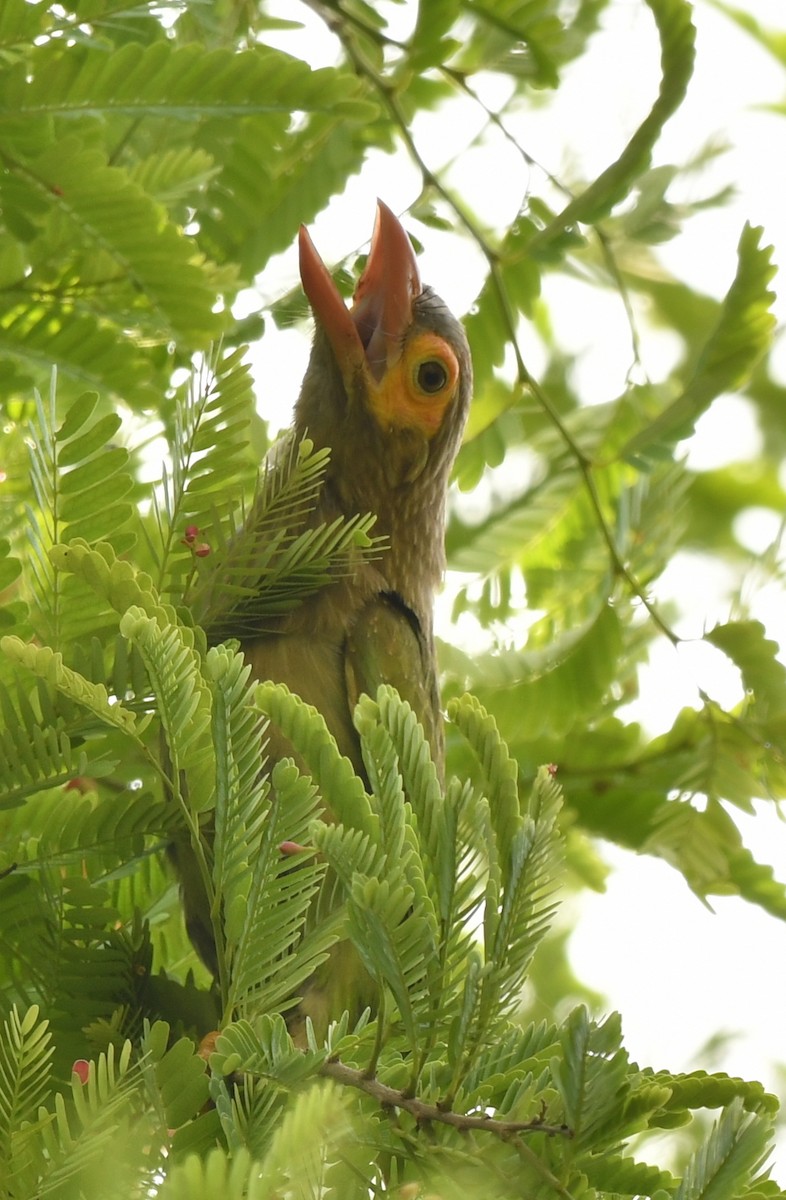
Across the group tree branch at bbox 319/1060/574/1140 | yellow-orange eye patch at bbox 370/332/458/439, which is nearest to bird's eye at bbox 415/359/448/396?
yellow-orange eye patch at bbox 370/332/458/439

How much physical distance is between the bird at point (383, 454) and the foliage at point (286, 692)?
3.8 inches

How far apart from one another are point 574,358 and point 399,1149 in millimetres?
3171

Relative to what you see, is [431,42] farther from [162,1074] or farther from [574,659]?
[162,1074]

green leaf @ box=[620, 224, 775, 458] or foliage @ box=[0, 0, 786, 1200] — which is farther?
green leaf @ box=[620, 224, 775, 458]

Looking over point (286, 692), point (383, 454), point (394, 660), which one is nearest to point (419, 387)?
point (383, 454)

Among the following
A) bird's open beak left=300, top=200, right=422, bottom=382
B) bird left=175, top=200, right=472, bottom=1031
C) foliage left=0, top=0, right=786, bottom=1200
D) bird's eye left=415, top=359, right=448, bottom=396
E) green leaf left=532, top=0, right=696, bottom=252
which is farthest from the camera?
bird's eye left=415, top=359, right=448, bottom=396

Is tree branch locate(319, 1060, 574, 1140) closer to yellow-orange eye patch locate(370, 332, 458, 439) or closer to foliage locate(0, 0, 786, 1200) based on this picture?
foliage locate(0, 0, 786, 1200)

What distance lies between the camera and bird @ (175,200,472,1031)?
2514 millimetres

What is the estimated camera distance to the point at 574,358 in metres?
4.11

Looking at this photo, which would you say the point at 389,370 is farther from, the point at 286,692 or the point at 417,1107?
the point at 417,1107

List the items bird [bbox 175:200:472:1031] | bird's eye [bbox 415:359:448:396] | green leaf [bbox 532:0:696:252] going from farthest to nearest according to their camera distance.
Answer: bird's eye [bbox 415:359:448:396]
bird [bbox 175:200:472:1031]
green leaf [bbox 532:0:696:252]

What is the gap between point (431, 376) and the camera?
286 cm

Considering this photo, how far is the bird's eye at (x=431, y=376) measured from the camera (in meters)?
2.83

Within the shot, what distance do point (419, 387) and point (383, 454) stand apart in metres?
0.17
